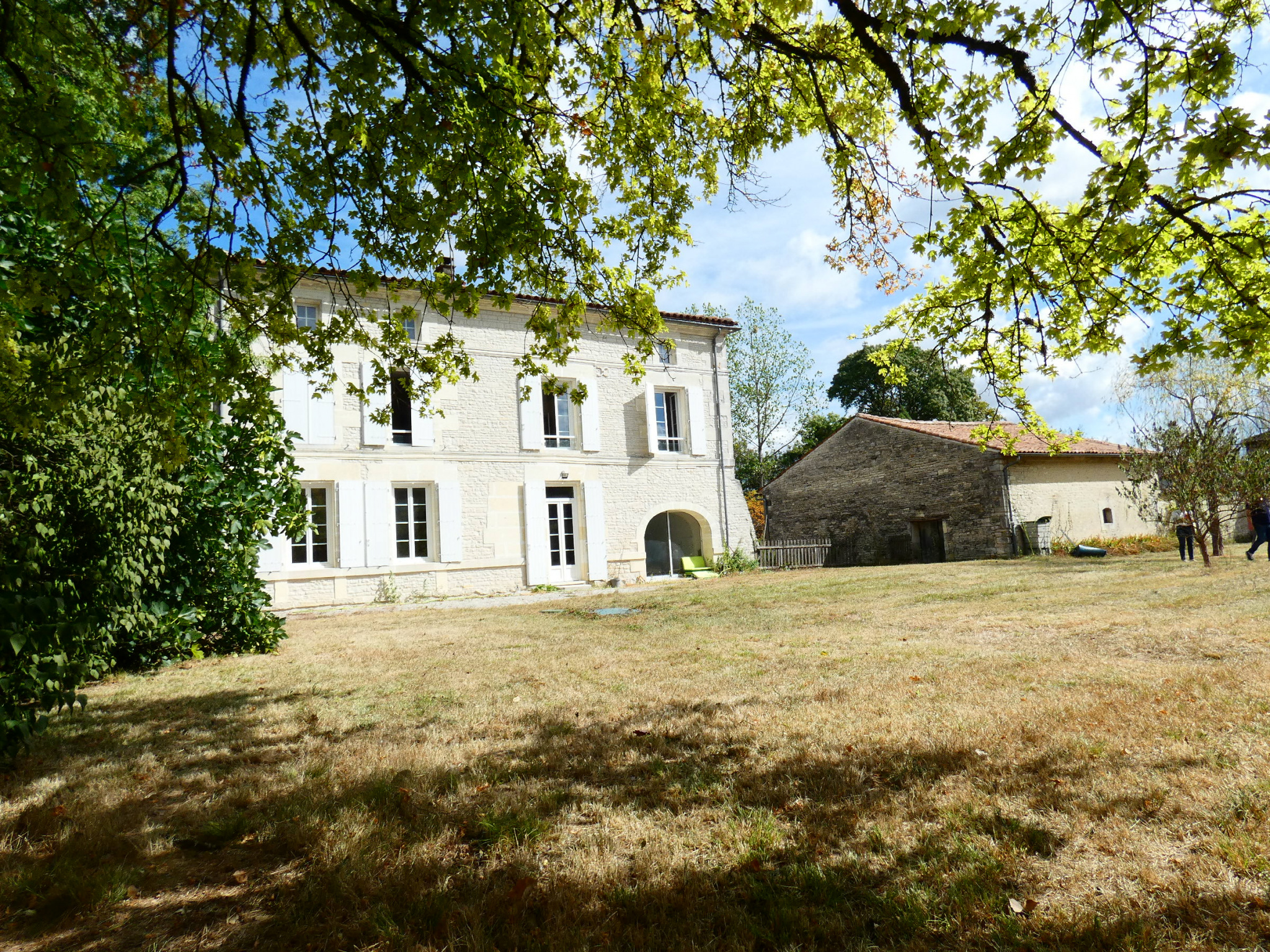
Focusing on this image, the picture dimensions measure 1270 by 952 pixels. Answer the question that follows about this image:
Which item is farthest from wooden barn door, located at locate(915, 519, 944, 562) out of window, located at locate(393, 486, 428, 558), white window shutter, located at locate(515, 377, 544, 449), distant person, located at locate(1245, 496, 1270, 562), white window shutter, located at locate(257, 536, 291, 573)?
white window shutter, located at locate(257, 536, 291, 573)

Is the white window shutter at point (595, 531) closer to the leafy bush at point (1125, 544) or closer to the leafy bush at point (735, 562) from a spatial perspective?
the leafy bush at point (735, 562)

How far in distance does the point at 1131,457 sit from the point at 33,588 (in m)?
18.3

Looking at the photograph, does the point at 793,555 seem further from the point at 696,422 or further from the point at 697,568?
the point at 696,422

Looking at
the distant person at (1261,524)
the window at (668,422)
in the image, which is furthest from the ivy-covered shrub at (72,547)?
the distant person at (1261,524)

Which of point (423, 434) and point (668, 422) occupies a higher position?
point (668, 422)

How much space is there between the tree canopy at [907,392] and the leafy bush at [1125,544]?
30.9 ft

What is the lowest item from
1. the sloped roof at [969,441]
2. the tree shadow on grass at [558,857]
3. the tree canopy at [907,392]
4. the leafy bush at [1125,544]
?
the tree shadow on grass at [558,857]

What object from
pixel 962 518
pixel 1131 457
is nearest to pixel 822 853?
pixel 1131 457

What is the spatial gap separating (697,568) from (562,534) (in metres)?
3.61

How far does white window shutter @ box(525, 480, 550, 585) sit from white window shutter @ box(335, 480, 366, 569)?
132 inches

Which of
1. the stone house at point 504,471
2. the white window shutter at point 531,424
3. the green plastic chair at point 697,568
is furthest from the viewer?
the green plastic chair at point 697,568

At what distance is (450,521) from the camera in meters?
14.3

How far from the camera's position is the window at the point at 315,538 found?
13.2m

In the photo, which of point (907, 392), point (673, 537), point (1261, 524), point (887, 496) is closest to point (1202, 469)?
point (1261, 524)
